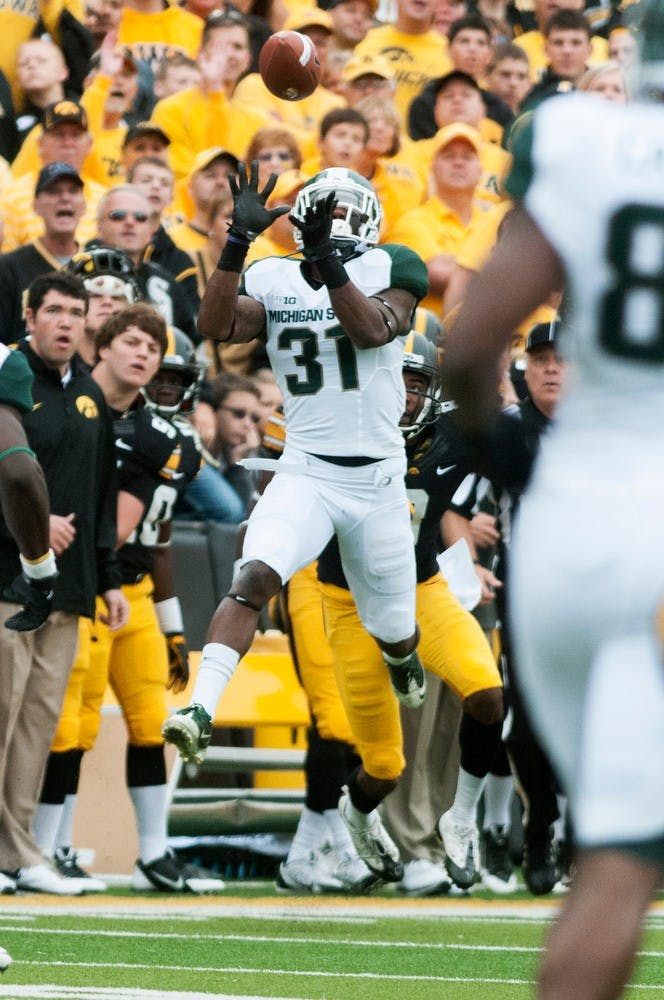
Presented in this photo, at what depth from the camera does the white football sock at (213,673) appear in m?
6.12

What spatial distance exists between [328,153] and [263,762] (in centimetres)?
A: 376

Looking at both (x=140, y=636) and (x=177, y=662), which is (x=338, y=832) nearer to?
(x=177, y=662)

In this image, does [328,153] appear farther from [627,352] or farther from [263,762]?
[627,352]

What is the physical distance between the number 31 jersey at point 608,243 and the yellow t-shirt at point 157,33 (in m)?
10.5

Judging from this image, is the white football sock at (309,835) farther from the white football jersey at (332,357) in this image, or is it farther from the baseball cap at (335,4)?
the baseball cap at (335,4)

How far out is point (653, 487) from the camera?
2701mm

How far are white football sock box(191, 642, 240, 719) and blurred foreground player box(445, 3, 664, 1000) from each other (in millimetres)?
3326

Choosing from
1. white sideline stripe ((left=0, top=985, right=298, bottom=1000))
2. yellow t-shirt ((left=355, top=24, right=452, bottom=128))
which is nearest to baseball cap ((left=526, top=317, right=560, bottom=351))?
white sideline stripe ((left=0, top=985, right=298, bottom=1000))

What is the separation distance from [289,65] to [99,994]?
160 inches

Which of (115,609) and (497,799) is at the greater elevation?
(115,609)

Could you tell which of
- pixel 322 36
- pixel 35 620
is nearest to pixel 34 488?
pixel 35 620

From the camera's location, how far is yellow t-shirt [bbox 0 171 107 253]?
10258 millimetres

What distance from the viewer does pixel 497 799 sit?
852cm

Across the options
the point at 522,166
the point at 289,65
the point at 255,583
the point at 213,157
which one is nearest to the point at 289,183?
the point at 213,157
